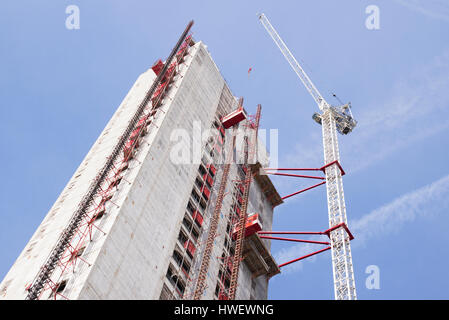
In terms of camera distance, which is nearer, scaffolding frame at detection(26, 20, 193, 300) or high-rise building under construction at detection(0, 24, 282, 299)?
scaffolding frame at detection(26, 20, 193, 300)

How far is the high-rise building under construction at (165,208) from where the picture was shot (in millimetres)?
63969

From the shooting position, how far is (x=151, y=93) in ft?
292

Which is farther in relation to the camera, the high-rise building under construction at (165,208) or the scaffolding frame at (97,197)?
the high-rise building under construction at (165,208)

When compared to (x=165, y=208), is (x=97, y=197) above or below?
below

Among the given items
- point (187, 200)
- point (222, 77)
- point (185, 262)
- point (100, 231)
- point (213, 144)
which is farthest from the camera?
point (222, 77)

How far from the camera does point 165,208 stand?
7606 cm

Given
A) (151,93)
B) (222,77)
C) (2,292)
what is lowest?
(2,292)

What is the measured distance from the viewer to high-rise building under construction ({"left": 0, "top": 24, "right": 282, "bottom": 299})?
210ft

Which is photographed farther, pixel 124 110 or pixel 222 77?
pixel 222 77

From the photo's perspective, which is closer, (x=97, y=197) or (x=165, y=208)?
(x=97, y=197)
